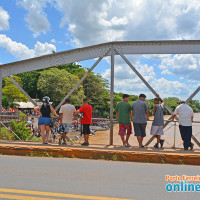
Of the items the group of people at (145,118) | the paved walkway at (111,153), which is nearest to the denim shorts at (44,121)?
the paved walkway at (111,153)

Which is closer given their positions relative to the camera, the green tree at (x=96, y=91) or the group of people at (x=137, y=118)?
the group of people at (x=137, y=118)

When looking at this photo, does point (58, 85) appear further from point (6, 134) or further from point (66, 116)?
point (66, 116)

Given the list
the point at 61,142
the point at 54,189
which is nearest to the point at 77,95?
the point at 61,142

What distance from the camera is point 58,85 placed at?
44.8 m

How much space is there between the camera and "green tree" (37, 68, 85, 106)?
4433 cm

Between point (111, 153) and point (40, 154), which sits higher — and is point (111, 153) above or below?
above

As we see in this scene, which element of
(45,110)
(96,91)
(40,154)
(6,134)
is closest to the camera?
(40,154)

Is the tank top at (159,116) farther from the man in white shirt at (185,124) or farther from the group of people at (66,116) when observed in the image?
the group of people at (66,116)

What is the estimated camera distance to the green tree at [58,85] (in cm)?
4433

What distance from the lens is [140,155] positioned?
5871 millimetres

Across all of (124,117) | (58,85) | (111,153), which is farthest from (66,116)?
(58,85)

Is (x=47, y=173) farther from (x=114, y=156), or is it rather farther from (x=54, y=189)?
(x=114, y=156)

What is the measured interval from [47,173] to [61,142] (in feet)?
8.69

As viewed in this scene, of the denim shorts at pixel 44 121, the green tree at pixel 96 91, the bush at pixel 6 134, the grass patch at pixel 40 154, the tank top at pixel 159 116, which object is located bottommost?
the grass patch at pixel 40 154
